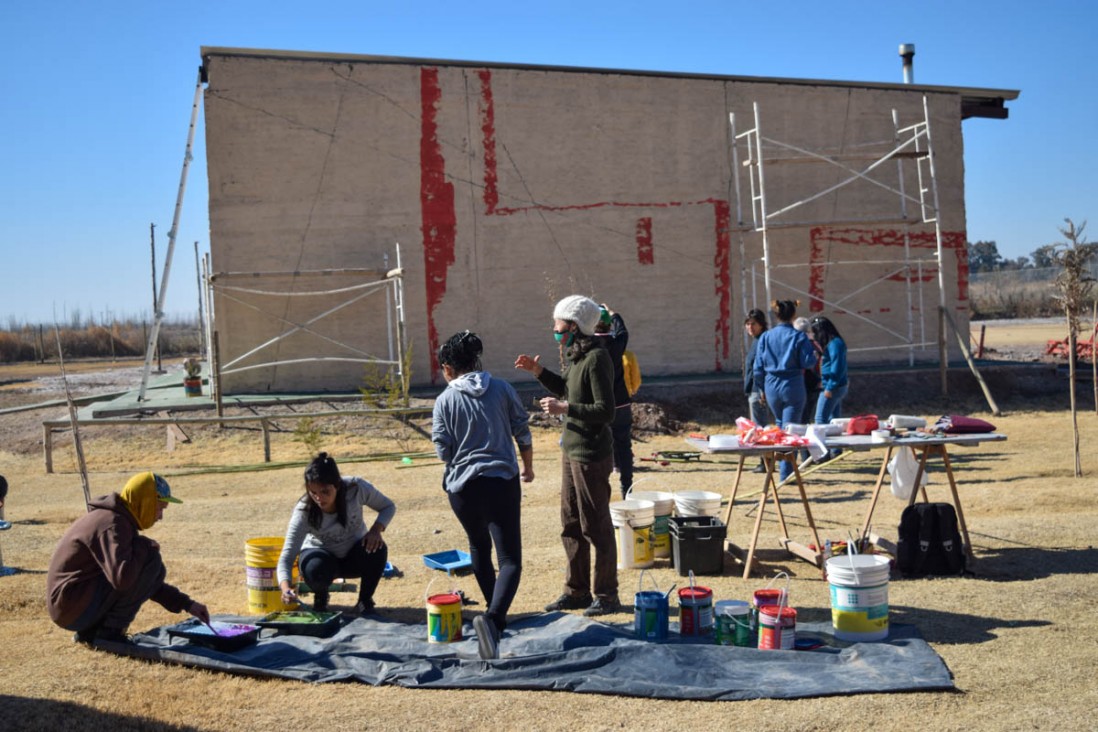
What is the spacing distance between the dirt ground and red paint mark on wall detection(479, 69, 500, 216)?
5727 mm

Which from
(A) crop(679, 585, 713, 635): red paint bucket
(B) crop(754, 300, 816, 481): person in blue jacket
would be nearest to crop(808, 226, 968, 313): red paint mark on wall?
(B) crop(754, 300, 816, 481): person in blue jacket

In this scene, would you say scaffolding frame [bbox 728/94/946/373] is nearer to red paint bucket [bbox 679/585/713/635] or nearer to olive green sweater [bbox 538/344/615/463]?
olive green sweater [bbox 538/344/615/463]

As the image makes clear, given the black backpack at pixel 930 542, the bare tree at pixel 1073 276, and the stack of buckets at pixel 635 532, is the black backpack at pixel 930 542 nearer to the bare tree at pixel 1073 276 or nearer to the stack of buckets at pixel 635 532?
the stack of buckets at pixel 635 532

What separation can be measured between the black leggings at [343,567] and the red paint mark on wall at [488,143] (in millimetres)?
12242

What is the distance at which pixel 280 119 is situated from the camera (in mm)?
16922

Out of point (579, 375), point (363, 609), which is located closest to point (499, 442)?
point (579, 375)

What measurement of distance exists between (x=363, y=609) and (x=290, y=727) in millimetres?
1803

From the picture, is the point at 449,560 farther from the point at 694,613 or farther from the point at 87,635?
the point at 87,635

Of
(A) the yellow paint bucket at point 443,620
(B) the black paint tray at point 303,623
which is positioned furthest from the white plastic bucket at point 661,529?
(B) the black paint tray at point 303,623

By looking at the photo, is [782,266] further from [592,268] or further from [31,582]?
[31,582]

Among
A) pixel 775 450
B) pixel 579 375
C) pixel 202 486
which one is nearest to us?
pixel 579 375

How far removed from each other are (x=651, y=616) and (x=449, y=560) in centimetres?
245

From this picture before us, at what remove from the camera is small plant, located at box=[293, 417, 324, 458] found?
14078 millimetres

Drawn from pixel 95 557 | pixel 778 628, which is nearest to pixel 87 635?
pixel 95 557
